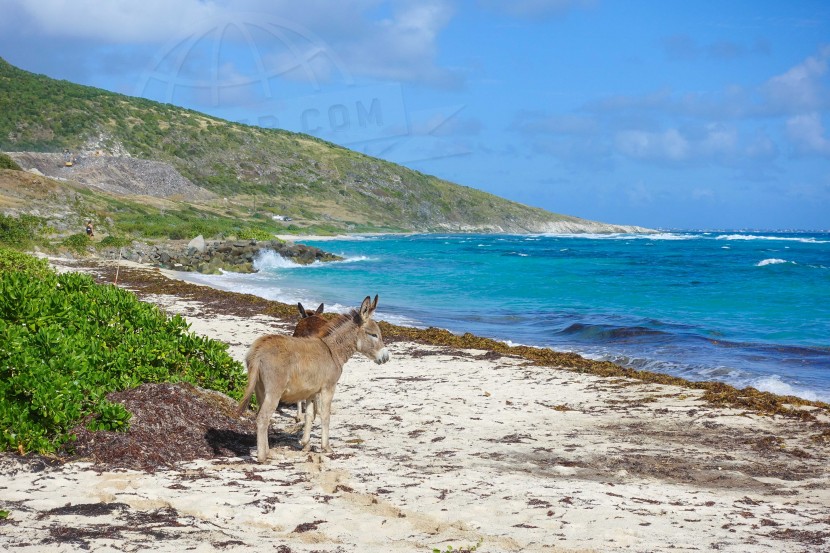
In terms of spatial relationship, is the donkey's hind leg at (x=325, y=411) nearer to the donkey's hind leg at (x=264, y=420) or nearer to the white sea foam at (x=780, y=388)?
the donkey's hind leg at (x=264, y=420)

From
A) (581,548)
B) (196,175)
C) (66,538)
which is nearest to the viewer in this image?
(66,538)

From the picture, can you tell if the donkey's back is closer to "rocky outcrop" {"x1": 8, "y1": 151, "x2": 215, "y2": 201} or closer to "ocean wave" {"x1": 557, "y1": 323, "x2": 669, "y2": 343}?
"ocean wave" {"x1": 557, "y1": 323, "x2": 669, "y2": 343}

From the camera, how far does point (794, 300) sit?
34.3 m

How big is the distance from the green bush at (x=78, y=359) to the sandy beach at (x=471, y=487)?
50cm

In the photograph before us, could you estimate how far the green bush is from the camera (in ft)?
24.0

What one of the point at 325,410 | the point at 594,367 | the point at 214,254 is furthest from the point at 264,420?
the point at 214,254

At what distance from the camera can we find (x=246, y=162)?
137625 millimetres

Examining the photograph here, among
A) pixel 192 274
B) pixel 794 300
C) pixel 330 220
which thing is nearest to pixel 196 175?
pixel 330 220

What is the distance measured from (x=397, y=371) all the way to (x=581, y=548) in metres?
9.60

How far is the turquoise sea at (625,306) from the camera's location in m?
18.7

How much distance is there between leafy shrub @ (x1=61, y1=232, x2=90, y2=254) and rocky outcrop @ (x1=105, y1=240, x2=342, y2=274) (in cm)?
143

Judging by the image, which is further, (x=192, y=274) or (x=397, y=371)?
(x=192, y=274)

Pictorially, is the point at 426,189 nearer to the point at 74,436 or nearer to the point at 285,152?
the point at 285,152

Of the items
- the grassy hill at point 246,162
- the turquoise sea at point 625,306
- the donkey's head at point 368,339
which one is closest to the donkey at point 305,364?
the donkey's head at point 368,339
